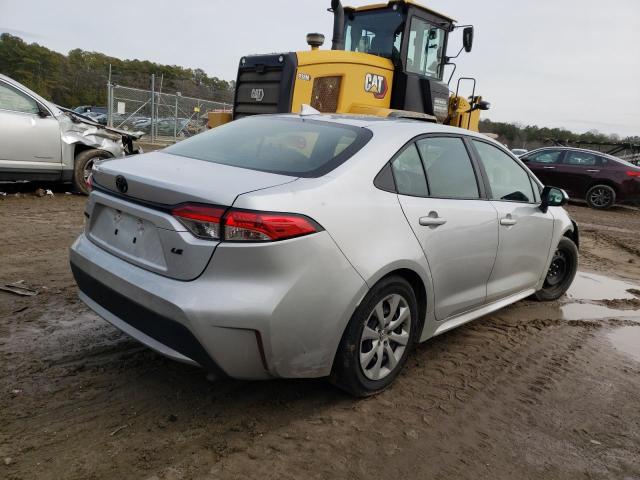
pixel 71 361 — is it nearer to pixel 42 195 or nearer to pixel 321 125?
pixel 321 125

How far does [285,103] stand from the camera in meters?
7.68

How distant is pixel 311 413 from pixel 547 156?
41.3 ft

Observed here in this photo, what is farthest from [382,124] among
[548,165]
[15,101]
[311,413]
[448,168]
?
[548,165]

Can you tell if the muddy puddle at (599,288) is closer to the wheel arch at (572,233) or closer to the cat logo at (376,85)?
the wheel arch at (572,233)

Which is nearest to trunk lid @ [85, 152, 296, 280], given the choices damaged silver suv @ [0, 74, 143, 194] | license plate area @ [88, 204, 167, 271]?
license plate area @ [88, 204, 167, 271]

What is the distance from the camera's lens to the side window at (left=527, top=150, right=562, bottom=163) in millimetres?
13305

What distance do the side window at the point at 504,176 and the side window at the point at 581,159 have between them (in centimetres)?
999

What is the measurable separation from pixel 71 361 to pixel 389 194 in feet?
6.92

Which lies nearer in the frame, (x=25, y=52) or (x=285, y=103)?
(x=285, y=103)

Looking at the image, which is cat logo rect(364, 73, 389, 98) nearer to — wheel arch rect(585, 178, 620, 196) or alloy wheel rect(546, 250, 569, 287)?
alloy wheel rect(546, 250, 569, 287)

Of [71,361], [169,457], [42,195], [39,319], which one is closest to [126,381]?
[71,361]

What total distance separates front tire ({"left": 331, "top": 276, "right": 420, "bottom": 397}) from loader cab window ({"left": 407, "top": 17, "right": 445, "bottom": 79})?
6.33m

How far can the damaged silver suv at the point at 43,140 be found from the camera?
7195mm

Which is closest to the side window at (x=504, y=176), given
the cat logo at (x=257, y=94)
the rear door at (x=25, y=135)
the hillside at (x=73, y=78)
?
the cat logo at (x=257, y=94)
